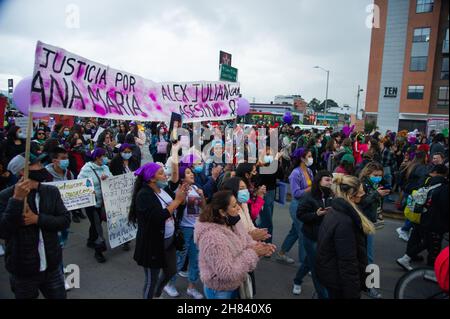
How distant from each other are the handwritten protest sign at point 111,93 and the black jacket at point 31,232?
984mm

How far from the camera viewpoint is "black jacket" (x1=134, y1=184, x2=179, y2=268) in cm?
325

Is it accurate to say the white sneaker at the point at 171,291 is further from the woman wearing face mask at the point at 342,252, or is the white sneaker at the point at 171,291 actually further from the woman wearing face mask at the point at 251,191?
the woman wearing face mask at the point at 342,252

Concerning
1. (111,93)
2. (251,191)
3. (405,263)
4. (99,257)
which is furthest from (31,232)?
(405,263)

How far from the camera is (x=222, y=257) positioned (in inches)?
104

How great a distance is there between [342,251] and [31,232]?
259cm

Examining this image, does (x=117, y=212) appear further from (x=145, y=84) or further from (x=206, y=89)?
(x=206, y=89)

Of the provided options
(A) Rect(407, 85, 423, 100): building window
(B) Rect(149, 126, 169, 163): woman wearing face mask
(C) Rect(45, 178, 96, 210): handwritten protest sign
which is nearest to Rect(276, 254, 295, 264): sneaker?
(C) Rect(45, 178, 96, 210): handwritten protest sign

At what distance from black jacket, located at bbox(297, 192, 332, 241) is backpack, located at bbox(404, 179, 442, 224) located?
81.6 inches

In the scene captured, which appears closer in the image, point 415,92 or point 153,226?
point 153,226

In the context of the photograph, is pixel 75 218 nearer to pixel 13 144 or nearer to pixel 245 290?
pixel 13 144

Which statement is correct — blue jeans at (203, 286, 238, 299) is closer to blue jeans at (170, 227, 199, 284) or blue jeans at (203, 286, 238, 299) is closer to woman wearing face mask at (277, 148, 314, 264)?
blue jeans at (170, 227, 199, 284)

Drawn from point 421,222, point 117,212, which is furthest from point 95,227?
point 421,222

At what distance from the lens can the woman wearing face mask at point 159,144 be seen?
10750 mm

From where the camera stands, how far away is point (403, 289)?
11.7 ft
